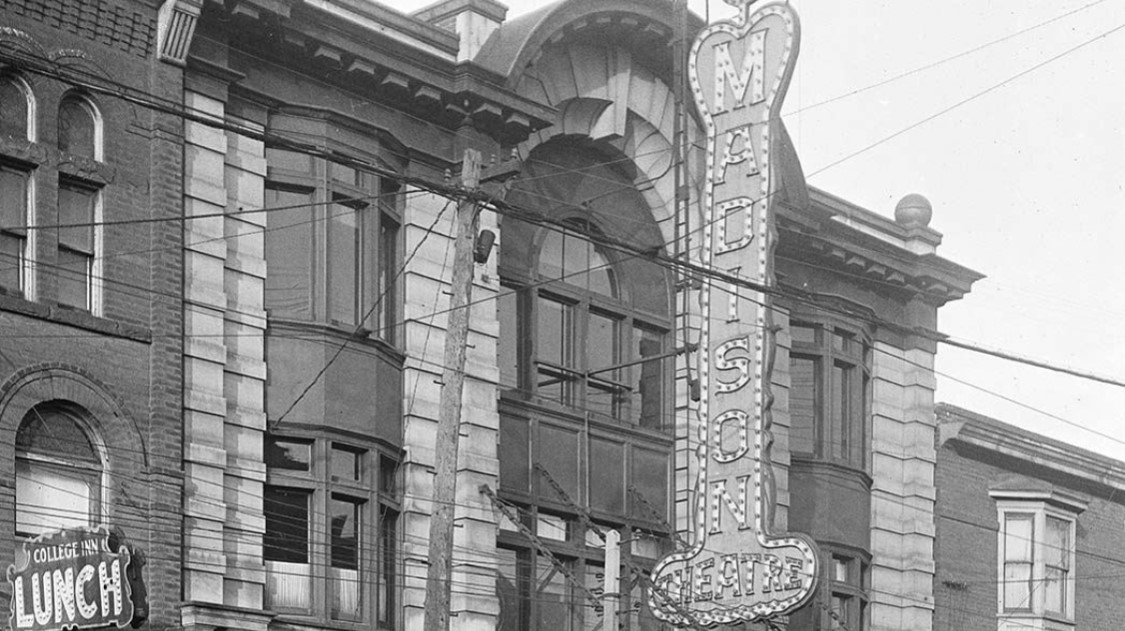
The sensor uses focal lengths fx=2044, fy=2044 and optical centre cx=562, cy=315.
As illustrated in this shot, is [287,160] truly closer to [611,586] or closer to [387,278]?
[387,278]

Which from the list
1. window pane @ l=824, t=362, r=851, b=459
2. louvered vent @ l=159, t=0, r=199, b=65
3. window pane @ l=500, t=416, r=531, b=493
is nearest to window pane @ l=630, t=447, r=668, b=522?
window pane @ l=500, t=416, r=531, b=493

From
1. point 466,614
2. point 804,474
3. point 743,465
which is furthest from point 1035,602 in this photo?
point 466,614

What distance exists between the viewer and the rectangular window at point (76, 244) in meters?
22.7

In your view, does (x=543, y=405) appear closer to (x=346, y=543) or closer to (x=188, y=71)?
(x=346, y=543)

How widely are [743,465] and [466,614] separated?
14.0 feet

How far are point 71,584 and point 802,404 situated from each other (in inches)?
657

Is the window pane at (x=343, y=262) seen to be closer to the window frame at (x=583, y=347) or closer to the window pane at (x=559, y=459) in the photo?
the window frame at (x=583, y=347)

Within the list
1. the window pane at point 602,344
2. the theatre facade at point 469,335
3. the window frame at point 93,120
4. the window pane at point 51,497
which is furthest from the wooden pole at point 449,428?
the window pane at point 602,344

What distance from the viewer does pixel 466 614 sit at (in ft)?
87.2

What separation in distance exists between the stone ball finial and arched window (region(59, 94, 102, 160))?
1717cm

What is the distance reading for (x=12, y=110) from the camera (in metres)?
22.6

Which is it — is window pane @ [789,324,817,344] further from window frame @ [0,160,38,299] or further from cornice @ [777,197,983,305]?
window frame @ [0,160,38,299]

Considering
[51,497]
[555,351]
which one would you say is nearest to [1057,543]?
[555,351]

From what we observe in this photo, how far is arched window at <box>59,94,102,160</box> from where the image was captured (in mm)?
23062
